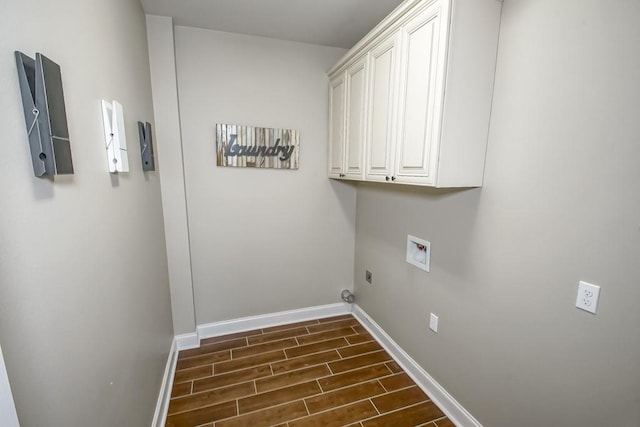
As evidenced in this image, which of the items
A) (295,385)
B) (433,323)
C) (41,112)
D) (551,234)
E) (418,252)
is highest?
(41,112)

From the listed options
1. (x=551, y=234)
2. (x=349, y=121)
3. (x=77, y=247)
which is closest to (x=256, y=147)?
(x=349, y=121)

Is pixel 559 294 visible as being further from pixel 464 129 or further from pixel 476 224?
pixel 464 129

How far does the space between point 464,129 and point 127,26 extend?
1933 mm

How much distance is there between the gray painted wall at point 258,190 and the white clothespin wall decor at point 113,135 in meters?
1.14

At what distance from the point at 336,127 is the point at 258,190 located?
93 cm

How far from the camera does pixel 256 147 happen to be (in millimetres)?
2379

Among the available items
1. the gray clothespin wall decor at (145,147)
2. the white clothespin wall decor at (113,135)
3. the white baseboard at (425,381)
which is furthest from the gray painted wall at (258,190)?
the white clothespin wall decor at (113,135)

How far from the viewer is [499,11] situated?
1.33 metres

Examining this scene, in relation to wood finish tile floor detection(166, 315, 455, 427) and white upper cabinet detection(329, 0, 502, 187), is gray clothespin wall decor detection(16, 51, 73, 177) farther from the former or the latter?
wood finish tile floor detection(166, 315, 455, 427)

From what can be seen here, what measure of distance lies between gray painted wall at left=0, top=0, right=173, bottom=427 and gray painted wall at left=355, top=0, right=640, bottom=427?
5.83ft

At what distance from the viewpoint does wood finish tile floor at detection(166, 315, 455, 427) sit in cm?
170

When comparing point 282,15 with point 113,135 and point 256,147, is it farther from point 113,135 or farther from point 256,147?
point 113,135

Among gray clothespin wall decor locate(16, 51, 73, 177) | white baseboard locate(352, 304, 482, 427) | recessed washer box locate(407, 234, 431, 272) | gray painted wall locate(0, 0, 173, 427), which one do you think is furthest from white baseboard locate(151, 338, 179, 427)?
recessed washer box locate(407, 234, 431, 272)

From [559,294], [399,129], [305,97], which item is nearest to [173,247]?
[305,97]
